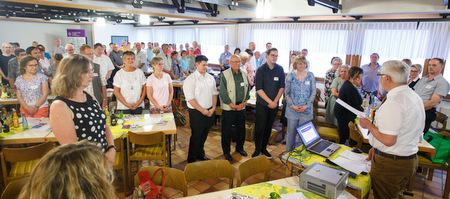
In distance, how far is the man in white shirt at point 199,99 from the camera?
351 centimetres

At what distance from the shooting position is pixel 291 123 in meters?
3.79

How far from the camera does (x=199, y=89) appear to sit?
354 cm

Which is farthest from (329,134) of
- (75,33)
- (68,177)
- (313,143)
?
(75,33)

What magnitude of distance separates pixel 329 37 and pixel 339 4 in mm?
1679

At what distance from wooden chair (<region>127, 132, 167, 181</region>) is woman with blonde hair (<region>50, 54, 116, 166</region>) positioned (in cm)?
98

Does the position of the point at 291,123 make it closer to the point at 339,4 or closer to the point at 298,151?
the point at 298,151

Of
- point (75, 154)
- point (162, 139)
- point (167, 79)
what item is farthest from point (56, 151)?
point (167, 79)

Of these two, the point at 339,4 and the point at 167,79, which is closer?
the point at 167,79

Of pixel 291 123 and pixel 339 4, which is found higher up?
pixel 339 4

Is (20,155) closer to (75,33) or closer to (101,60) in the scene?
(101,60)

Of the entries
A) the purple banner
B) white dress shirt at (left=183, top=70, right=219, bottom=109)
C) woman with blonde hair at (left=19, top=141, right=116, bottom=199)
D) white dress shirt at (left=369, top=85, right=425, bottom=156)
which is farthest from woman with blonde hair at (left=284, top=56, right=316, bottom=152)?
the purple banner

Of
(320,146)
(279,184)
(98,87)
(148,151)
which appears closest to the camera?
(279,184)

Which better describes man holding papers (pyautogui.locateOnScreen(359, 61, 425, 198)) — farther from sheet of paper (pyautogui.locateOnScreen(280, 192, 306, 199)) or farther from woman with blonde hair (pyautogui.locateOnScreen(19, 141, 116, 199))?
woman with blonde hair (pyautogui.locateOnScreen(19, 141, 116, 199))

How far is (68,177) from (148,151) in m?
2.40
